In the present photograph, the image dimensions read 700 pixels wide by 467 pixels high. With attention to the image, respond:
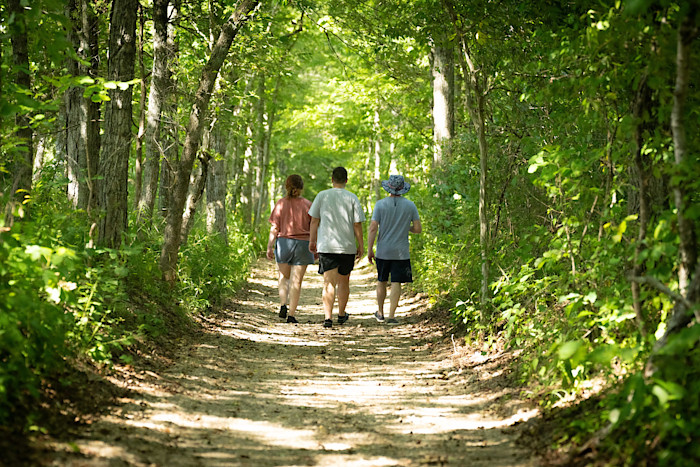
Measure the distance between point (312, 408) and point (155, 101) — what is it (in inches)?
252

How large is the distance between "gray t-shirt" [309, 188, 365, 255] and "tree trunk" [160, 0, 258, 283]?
1.89 meters

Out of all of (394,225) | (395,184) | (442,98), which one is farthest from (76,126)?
(442,98)

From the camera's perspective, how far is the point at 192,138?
9.46 m

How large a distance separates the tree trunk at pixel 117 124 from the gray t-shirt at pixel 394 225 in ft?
12.8

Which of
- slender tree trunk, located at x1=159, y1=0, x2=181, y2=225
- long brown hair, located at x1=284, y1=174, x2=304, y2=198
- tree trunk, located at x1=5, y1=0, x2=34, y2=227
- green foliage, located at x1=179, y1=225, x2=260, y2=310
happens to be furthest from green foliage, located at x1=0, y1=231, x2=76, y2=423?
long brown hair, located at x1=284, y1=174, x2=304, y2=198

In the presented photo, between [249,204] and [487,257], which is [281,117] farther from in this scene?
[487,257]

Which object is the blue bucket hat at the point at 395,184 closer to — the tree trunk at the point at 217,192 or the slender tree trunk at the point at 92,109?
the slender tree trunk at the point at 92,109

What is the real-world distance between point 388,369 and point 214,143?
33.4ft

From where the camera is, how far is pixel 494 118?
9.75 m

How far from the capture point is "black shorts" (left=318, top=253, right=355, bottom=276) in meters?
10.1

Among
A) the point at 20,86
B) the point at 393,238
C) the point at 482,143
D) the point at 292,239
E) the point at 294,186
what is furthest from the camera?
the point at 294,186

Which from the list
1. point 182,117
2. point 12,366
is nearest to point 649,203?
point 12,366

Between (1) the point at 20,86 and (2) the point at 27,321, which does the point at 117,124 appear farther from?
(2) the point at 27,321

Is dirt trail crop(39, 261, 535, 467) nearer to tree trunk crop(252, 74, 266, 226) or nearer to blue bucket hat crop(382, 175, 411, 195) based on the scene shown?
blue bucket hat crop(382, 175, 411, 195)
